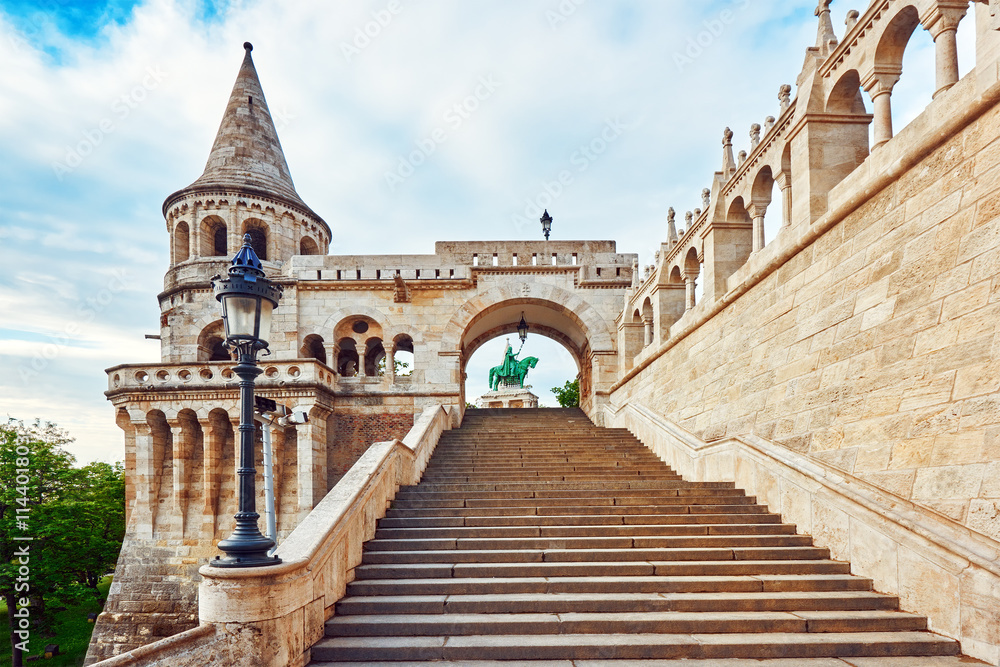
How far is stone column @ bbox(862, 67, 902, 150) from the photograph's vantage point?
616cm

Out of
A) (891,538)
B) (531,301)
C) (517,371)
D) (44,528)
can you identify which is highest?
(531,301)

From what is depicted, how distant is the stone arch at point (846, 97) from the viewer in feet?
23.5

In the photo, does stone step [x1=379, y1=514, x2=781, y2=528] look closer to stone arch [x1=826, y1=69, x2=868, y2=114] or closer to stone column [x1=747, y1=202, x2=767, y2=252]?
stone column [x1=747, y1=202, x2=767, y2=252]

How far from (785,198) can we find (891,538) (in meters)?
5.02

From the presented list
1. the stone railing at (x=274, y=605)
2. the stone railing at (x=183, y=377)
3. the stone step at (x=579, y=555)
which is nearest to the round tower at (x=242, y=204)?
the stone railing at (x=183, y=377)

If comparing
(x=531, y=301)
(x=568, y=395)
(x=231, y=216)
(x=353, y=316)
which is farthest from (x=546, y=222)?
(x=568, y=395)

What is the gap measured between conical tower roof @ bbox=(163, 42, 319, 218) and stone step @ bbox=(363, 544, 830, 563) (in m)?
16.1

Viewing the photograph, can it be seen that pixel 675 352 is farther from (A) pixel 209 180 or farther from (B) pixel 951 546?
(A) pixel 209 180

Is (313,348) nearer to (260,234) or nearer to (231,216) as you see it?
(260,234)

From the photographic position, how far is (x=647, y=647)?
14.1 ft

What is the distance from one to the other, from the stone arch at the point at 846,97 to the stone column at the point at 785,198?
1.01 meters

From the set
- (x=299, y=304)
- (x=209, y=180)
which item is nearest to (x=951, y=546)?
(x=299, y=304)

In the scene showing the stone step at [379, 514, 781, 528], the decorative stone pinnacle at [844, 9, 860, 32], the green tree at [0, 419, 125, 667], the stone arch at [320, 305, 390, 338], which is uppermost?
the decorative stone pinnacle at [844, 9, 860, 32]

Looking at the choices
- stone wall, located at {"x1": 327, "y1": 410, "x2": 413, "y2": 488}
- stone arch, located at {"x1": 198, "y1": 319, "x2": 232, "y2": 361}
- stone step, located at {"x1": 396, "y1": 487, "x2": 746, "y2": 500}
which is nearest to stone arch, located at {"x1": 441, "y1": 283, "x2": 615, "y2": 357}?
stone wall, located at {"x1": 327, "y1": 410, "x2": 413, "y2": 488}
